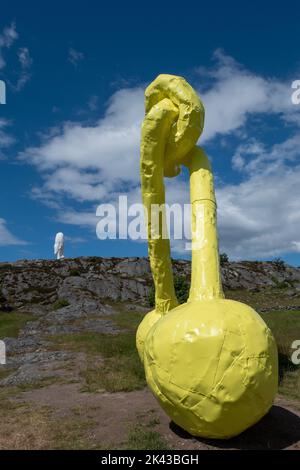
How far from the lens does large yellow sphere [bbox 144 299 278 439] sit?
4.28 meters

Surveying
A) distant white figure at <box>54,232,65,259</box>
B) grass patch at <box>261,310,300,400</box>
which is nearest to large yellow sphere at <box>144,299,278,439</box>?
grass patch at <box>261,310,300,400</box>

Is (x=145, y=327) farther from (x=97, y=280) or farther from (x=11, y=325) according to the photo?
(x=97, y=280)

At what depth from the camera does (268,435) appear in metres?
5.41

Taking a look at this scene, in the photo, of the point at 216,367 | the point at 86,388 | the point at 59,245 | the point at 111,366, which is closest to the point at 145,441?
the point at 216,367

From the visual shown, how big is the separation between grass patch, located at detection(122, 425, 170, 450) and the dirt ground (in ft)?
0.34

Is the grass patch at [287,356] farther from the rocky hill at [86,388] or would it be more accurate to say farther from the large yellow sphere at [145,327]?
the large yellow sphere at [145,327]

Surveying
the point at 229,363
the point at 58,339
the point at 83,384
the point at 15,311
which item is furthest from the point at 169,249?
the point at 15,311

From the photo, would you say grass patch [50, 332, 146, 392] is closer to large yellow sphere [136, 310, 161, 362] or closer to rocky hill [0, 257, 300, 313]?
large yellow sphere [136, 310, 161, 362]

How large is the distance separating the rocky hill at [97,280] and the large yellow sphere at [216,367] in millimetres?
23476

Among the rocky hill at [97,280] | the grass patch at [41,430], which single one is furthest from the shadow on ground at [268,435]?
the rocky hill at [97,280]

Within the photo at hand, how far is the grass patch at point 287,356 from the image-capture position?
8.64 m
